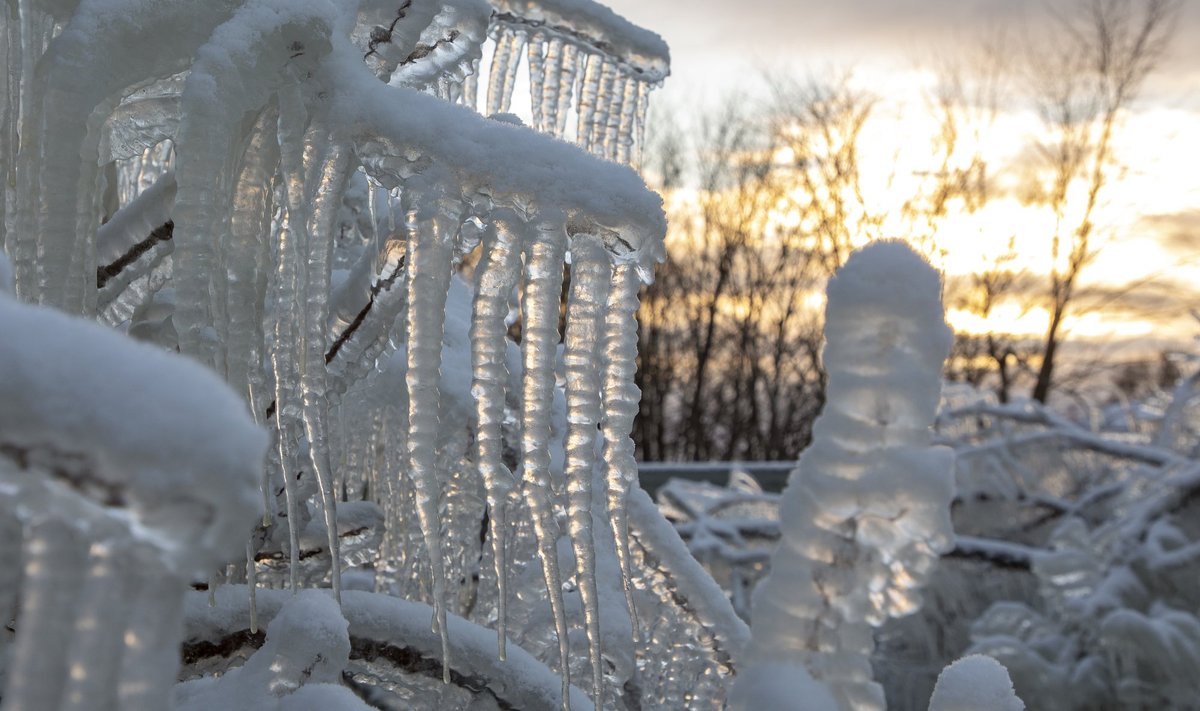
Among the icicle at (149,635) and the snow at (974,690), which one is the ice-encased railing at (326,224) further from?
the icicle at (149,635)

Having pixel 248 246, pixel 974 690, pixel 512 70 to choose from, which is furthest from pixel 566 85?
pixel 974 690

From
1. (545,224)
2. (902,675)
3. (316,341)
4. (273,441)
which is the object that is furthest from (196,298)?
(902,675)

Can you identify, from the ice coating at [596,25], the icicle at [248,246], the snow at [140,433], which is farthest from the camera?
the ice coating at [596,25]

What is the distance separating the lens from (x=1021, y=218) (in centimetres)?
1275

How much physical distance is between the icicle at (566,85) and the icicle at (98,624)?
1326 millimetres

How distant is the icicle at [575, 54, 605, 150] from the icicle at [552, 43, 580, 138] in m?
0.02

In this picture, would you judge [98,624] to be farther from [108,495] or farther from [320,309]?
[320,309]

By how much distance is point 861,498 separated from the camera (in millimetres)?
634

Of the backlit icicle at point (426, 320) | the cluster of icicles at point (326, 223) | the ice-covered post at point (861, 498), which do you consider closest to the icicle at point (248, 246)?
the cluster of icicles at point (326, 223)

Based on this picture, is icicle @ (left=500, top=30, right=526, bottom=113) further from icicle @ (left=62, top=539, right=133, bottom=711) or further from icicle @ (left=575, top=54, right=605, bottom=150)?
icicle @ (left=62, top=539, right=133, bottom=711)

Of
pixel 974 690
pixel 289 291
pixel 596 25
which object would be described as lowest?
pixel 974 690

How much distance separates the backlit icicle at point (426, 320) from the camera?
0.67 meters

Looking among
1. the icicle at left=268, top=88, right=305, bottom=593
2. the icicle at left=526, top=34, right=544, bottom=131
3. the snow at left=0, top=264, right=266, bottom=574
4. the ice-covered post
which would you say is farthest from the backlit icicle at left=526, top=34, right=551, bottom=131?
the snow at left=0, top=264, right=266, bottom=574

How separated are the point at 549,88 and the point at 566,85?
0.11ft
